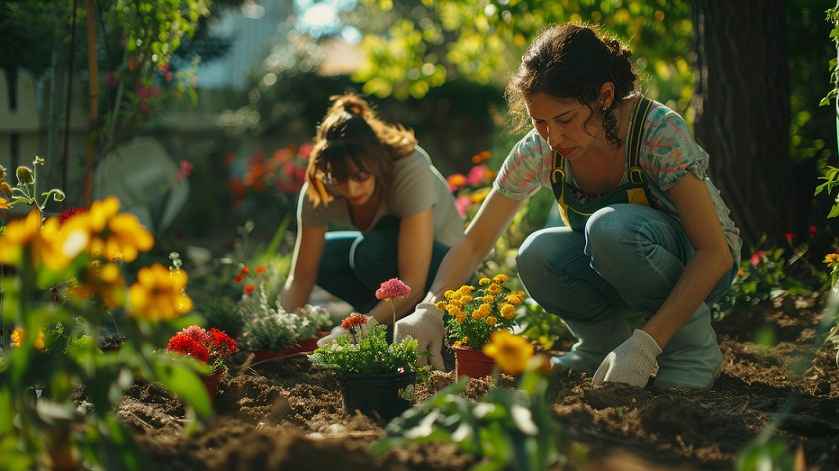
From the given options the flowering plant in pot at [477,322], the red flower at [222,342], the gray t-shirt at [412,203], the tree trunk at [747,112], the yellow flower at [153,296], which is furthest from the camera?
the tree trunk at [747,112]

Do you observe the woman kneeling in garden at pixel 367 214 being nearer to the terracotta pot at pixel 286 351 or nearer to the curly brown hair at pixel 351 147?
the curly brown hair at pixel 351 147

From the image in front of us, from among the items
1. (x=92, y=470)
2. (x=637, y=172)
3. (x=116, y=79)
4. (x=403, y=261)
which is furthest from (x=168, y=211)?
(x=92, y=470)

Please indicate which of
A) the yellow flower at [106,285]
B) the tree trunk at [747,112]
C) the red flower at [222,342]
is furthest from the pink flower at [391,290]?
the tree trunk at [747,112]

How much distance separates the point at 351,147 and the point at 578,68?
34.7 inches

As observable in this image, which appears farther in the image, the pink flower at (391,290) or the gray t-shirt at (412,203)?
the gray t-shirt at (412,203)

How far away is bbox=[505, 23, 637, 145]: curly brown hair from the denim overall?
0.28 ft

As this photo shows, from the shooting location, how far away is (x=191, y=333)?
2408mm

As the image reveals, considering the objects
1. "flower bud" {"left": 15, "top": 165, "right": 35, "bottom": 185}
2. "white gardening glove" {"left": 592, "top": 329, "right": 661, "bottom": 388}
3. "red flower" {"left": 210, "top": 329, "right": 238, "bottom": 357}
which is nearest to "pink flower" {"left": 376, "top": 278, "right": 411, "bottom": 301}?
"red flower" {"left": 210, "top": 329, "right": 238, "bottom": 357}

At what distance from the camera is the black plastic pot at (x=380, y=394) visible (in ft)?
7.02

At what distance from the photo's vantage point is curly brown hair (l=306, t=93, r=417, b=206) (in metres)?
2.95

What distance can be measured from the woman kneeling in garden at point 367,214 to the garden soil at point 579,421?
1.44 feet

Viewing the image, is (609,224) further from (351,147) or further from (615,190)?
(351,147)

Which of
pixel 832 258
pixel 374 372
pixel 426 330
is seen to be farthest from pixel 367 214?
pixel 832 258

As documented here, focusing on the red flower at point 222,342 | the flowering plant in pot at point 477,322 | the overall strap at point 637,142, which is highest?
the overall strap at point 637,142
